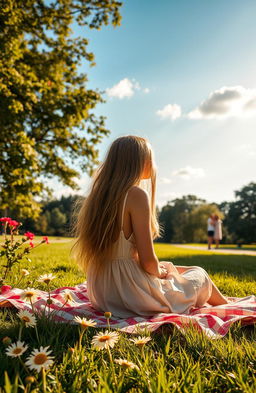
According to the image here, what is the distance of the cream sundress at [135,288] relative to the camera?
257 cm

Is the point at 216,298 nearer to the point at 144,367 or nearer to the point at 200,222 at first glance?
the point at 144,367

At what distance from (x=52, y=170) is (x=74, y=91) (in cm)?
314

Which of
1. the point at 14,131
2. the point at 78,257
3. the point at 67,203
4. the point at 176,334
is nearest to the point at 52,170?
the point at 14,131

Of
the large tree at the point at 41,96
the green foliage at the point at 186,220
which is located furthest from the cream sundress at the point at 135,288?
the green foliage at the point at 186,220

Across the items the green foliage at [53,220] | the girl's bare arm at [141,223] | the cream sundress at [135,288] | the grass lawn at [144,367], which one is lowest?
the grass lawn at [144,367]

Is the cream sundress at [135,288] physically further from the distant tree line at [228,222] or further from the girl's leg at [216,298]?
the distant tree line at [228,222]

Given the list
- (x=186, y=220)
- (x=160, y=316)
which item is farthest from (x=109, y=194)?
(x=186, y=220)

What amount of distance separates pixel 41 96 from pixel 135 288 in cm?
984

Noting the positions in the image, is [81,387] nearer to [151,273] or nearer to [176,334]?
[176,334]

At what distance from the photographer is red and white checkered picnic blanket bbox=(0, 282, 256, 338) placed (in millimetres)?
2125

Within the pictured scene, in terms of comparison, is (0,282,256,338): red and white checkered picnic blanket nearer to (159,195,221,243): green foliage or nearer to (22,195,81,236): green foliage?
(22,195,81,236): green foliage

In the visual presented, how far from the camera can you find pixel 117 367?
1527mm

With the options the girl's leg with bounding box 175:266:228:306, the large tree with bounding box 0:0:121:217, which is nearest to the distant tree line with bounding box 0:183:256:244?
the large tree with bounding box 0:0:121:217

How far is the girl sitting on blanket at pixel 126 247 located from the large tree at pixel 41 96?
649 centimetres
